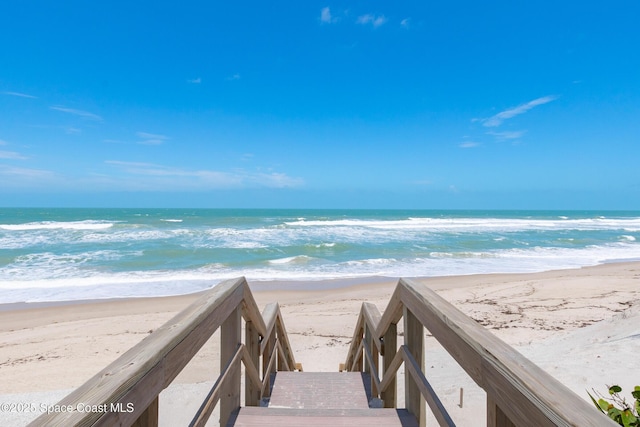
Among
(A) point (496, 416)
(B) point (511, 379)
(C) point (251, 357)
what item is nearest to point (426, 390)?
(A) point (496, 416)

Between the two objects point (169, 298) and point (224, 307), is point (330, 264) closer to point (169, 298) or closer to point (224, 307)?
point (169, 298)

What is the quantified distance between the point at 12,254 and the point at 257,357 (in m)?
21.4

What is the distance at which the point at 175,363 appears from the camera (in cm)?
131

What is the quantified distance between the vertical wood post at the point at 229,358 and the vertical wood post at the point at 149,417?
92cm

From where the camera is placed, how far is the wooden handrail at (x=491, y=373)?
0.86 metres

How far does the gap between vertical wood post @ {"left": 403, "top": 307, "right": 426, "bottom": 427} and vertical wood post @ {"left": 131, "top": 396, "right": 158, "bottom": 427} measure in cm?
153

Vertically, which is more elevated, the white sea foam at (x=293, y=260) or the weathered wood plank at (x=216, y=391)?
the weathered wood plank at (x=216, y=391)

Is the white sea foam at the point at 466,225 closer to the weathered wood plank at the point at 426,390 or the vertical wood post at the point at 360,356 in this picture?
the vertical wood post at the point at 360,356

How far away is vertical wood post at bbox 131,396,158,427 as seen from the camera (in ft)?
3.72

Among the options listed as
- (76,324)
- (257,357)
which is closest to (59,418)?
(257,357)

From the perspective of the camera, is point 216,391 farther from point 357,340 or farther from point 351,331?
point 351,331

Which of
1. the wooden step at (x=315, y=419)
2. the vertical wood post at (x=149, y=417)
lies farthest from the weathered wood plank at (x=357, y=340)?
the vertical wood post at (x=149, y=417)

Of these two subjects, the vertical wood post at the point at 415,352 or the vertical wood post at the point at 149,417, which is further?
the vertical wood post at the point at 415,352

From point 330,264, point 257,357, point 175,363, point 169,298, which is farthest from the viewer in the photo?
point 330,264
